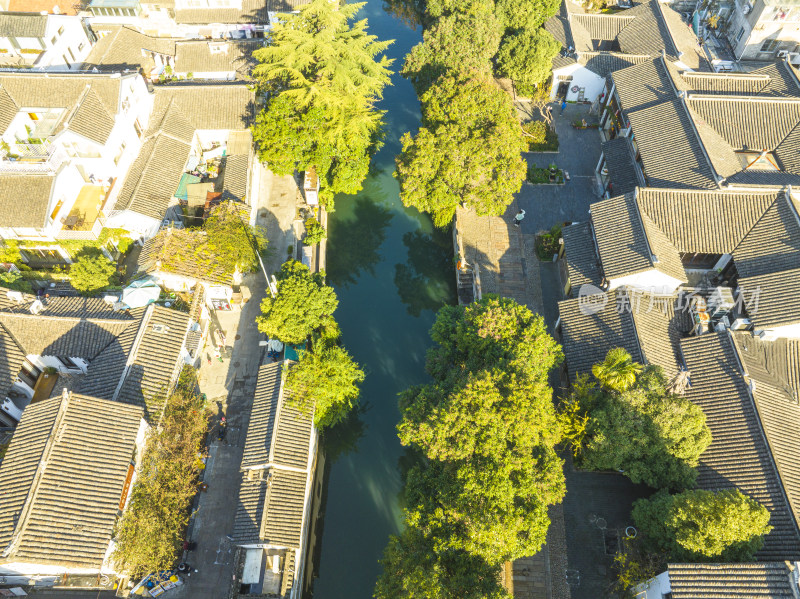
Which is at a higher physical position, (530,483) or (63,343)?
(63,343)

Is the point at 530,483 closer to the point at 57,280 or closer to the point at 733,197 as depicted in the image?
the point at 733,197

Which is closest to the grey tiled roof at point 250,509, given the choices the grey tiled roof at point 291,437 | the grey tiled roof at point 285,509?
the grey tiled roof at point 285,509

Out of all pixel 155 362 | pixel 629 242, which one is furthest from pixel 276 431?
pixel 629 242

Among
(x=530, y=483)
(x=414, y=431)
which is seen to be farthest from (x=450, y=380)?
(x=530, y=483)

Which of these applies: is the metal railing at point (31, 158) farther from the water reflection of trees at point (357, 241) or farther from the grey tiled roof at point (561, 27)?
the grey tiled roof at point (561, 27)

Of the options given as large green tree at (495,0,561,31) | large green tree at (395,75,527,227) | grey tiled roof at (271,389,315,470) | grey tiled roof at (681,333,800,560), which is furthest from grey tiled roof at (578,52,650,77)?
grey tiled roof at (271,389,315,470)

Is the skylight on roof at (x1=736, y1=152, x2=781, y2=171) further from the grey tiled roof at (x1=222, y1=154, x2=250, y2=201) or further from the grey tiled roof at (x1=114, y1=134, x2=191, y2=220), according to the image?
the grey tiled roof at (x1=114, y1=134, x2=191, y2=220)
